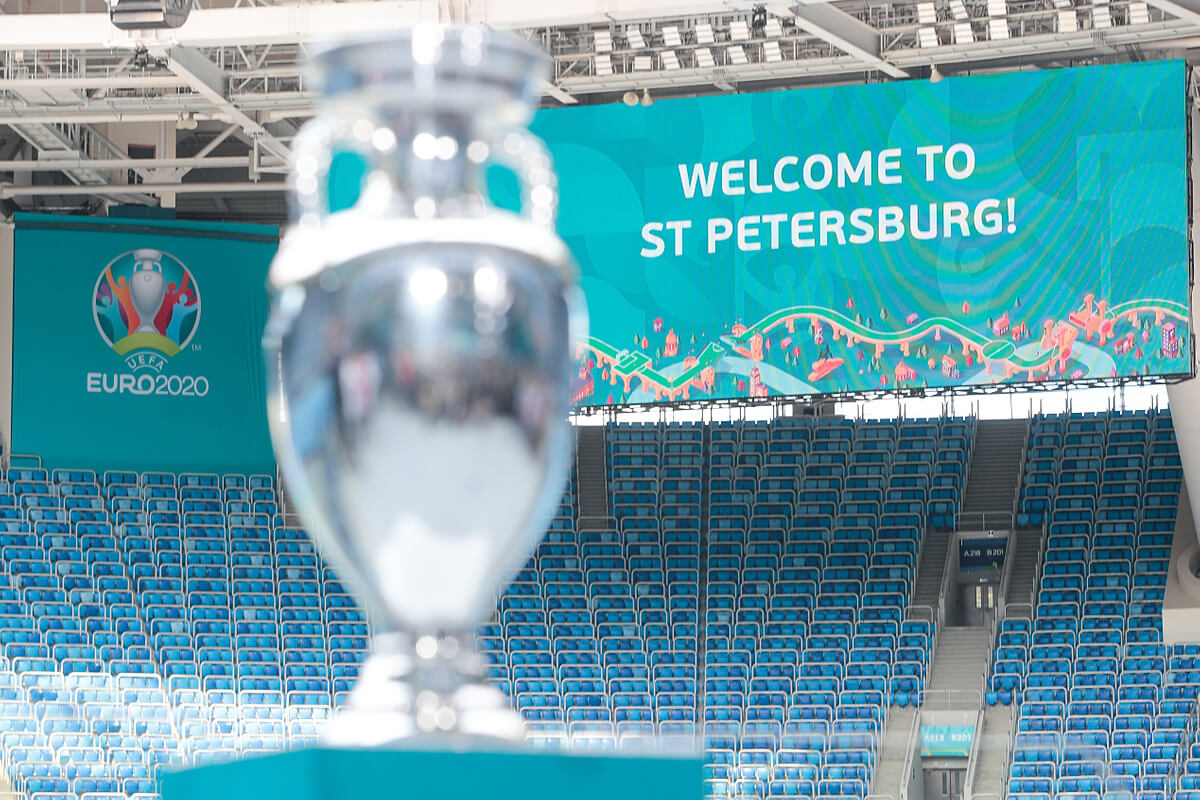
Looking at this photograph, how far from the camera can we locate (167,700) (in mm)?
20344

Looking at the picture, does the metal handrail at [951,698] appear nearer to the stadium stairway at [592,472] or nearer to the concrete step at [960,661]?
the concrete step at [960,661]

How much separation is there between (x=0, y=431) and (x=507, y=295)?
23234 mm

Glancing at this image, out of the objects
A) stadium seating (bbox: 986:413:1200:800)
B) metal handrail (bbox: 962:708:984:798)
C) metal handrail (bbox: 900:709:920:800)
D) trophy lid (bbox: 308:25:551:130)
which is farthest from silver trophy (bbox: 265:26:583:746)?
metal handrail (bbox: 900:709:920:800)

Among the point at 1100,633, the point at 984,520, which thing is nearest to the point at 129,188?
the point at 984,520

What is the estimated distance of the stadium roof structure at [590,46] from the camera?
58.7ft

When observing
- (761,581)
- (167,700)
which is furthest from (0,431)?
(761,581)

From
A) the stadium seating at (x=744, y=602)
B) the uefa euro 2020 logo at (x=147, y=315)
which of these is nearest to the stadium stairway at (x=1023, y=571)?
the stadium seating at (x=744, y=602)

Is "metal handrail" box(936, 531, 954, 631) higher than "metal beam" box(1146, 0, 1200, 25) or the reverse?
the reverse

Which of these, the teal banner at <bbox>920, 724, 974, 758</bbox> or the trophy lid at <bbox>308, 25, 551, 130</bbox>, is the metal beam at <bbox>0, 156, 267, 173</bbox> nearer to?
the teal banner at <bbox>920, 724, 974, 758</bbox>

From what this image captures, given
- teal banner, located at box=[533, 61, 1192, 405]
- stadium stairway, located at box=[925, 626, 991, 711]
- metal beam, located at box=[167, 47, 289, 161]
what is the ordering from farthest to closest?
stadium stairway, located at box=[925, 626, 991, 711]
metal beam, located at box=[167, 47, 289, 161]
teal banner, located at box=[533, 61, 1192, 405]

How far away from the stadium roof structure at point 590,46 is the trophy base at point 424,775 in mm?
14883

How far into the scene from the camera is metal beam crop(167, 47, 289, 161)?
18.8 m

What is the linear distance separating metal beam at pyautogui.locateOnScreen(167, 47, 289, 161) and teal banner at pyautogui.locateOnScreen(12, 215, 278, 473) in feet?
13.8

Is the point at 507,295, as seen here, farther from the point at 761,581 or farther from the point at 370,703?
the point at 761,581
